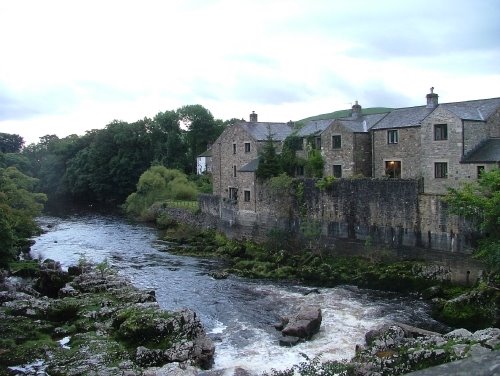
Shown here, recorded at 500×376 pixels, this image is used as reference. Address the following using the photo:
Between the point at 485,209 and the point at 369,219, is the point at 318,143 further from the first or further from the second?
the point at 485,209

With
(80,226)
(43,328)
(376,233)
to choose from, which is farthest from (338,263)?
(80,226)

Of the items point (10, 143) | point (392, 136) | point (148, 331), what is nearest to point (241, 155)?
point (392, 136)

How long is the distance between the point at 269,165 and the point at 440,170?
14585 millimetres

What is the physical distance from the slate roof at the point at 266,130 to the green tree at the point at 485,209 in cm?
Result: 2281

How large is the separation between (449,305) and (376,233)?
9739 millimetres

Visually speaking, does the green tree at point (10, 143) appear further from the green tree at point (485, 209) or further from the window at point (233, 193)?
the green tree at point (485, 209)

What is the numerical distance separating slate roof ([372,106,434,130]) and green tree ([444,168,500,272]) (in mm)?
9313

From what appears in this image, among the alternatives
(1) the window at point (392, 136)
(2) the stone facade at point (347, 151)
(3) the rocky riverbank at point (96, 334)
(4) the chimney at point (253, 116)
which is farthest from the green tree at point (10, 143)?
(1) the window at point (392, 136)

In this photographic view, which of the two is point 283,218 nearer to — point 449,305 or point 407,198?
point 407,198

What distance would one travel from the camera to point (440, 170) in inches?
1345

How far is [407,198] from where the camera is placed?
32.5 m

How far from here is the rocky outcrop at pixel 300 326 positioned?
835 inches

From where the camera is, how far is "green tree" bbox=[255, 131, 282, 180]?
43.1 meters

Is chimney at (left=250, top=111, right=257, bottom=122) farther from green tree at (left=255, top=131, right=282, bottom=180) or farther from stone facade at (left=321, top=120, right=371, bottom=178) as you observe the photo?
stone facade at (left=321, top=120, right=371, bottom=178)
